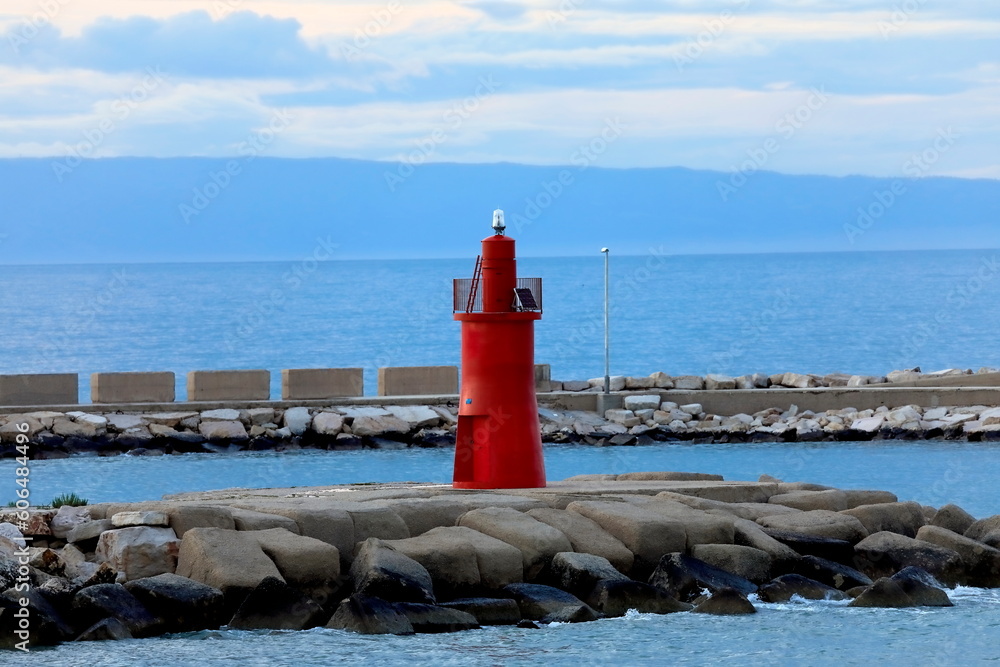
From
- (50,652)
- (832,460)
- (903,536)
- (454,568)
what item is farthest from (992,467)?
(50,652)

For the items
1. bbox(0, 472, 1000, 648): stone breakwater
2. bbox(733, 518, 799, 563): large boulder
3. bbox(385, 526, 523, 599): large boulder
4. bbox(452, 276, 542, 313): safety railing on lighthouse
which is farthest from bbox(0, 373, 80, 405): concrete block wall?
bbox(733, 518, 799, 563): large boulder

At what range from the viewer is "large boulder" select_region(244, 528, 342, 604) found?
11531 millimetres

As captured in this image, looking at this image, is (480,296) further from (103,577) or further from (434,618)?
(103,577)

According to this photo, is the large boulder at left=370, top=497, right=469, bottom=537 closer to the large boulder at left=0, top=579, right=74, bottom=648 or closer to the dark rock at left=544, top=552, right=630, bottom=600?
the dark rock at left=544, top=552, right=630, bottom=600

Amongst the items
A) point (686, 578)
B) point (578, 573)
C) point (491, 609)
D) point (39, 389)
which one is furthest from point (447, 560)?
point (39, 389)

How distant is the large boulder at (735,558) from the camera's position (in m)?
12.8

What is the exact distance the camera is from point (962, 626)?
12.5 m

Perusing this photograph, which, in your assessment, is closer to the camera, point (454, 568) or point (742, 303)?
point (454, 568)

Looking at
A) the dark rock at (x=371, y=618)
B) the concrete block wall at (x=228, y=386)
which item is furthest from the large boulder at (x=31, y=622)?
the concrete block wall at (x=228, y=386)

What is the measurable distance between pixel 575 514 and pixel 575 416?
1423 centimetres

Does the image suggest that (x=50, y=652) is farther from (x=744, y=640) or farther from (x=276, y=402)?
(x=276, y=402)

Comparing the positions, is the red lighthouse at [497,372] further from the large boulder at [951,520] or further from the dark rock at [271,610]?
the large boulder at [951,520]

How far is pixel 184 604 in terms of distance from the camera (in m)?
11.0

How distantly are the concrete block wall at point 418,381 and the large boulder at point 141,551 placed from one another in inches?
629
